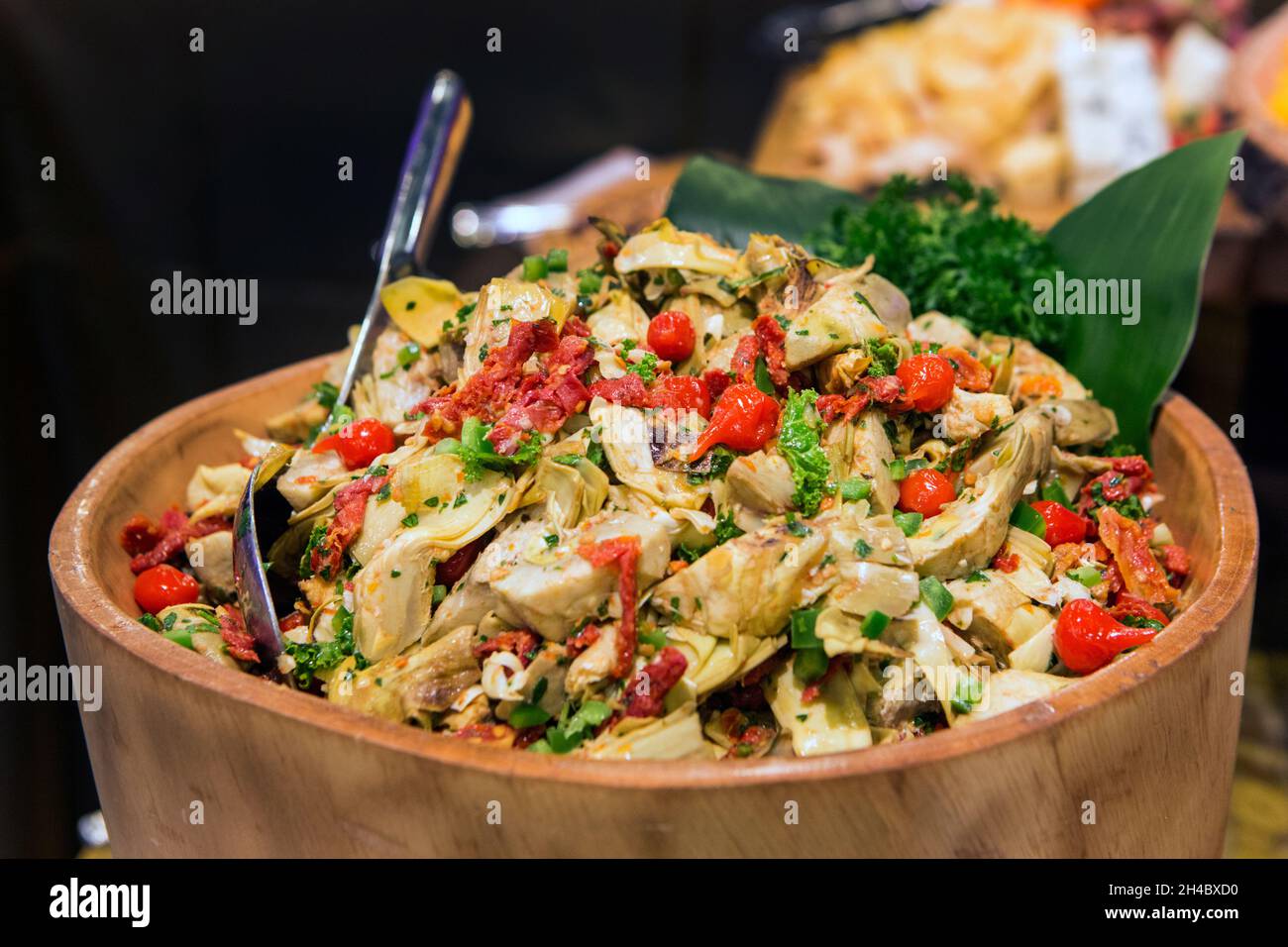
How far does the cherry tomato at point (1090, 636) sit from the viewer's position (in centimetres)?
165

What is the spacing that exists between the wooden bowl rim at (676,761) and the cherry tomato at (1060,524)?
8.9 inches

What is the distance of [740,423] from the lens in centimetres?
175

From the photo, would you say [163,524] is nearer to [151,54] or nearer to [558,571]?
[558,571]

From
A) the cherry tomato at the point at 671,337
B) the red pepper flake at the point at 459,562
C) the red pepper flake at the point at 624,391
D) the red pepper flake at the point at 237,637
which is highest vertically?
the cherry tomato at the point at 671,337

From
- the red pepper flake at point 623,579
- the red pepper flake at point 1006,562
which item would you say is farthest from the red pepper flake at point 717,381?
the red pepper flake at point 1006,562

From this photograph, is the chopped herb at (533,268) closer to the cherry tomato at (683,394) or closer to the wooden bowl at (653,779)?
the cherry tomato at (683,394)

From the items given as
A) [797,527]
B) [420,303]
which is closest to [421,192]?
[420,303]

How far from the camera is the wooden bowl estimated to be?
131 centimetres

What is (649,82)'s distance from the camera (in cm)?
607

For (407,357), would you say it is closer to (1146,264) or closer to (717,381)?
(717,381)
